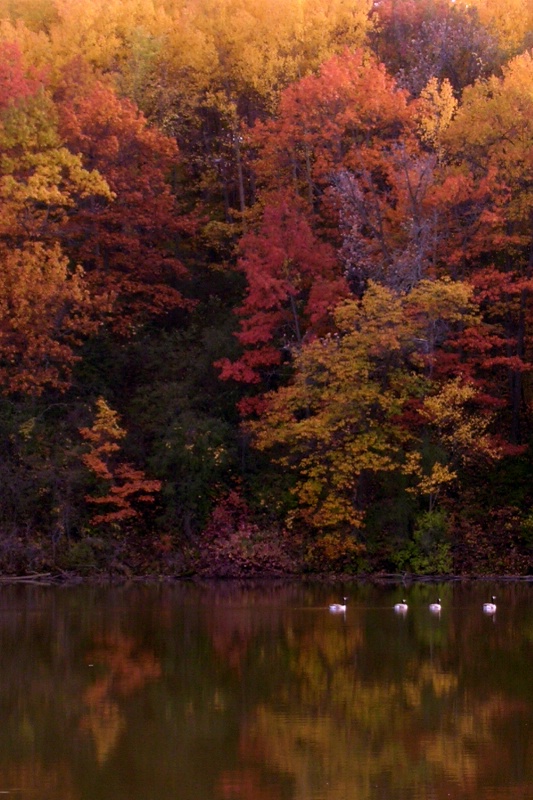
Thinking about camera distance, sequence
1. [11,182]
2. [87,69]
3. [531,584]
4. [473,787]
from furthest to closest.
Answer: [87,69] < [11,182] < [531,584] < [473,787]

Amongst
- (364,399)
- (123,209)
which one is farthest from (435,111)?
(123,209)

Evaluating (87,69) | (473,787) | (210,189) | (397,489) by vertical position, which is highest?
(87,69)

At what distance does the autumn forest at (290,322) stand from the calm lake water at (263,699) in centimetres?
545

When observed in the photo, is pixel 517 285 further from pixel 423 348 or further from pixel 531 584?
pixel 531 584

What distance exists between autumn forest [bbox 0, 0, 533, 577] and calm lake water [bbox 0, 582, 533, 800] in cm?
545

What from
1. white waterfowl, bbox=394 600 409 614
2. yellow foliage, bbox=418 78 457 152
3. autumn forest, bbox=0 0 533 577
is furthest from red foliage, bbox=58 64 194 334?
white waterfowl, bbox=394 600 409 614

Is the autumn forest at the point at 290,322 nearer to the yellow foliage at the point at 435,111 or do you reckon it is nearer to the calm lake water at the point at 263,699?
the yellow foliage at the point at 435,111

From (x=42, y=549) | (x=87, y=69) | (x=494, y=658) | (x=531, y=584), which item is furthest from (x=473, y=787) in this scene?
(x=87, y=69)

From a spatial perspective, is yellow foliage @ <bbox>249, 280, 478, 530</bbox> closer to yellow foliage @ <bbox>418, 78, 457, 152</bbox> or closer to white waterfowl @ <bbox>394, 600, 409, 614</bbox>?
yellow foliage @ <bbox>418, 78, 457, 152</bbox>

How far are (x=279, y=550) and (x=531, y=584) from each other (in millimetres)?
6141

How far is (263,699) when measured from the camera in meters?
16.4

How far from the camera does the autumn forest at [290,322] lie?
106 ft

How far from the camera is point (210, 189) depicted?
42.9 m

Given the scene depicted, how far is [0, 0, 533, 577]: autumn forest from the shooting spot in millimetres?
32406
